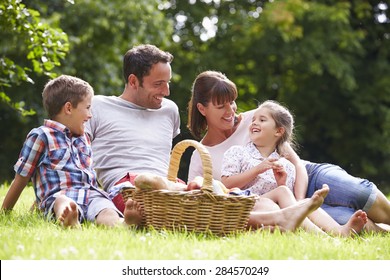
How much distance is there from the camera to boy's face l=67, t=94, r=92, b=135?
4.48 m

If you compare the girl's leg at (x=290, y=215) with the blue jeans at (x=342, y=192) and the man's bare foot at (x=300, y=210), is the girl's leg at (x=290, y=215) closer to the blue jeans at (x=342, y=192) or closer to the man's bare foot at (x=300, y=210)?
the man's bare foot at (x=300, y=210)

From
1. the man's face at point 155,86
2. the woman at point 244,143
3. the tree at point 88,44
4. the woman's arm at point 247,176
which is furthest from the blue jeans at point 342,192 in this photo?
the tree at point 88,44

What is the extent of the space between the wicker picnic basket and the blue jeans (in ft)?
3.56

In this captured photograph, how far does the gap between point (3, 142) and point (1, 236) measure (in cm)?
1053

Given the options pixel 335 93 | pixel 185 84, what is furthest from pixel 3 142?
pixel 335 93

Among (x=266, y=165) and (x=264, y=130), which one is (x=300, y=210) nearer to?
(x=266, y=165)

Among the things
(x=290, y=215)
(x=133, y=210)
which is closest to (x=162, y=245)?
(x=133, y=210)

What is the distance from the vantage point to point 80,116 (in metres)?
4.49

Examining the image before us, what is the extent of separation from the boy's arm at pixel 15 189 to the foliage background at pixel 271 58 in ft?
25.4

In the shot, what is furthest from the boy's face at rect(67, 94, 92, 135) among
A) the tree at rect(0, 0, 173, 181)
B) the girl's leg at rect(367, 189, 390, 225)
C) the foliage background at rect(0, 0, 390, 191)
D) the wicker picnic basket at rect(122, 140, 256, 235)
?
the foliage background at rect(0, 0, 390, 191)

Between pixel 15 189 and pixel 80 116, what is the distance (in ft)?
2.04

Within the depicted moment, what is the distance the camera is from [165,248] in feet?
10.6
